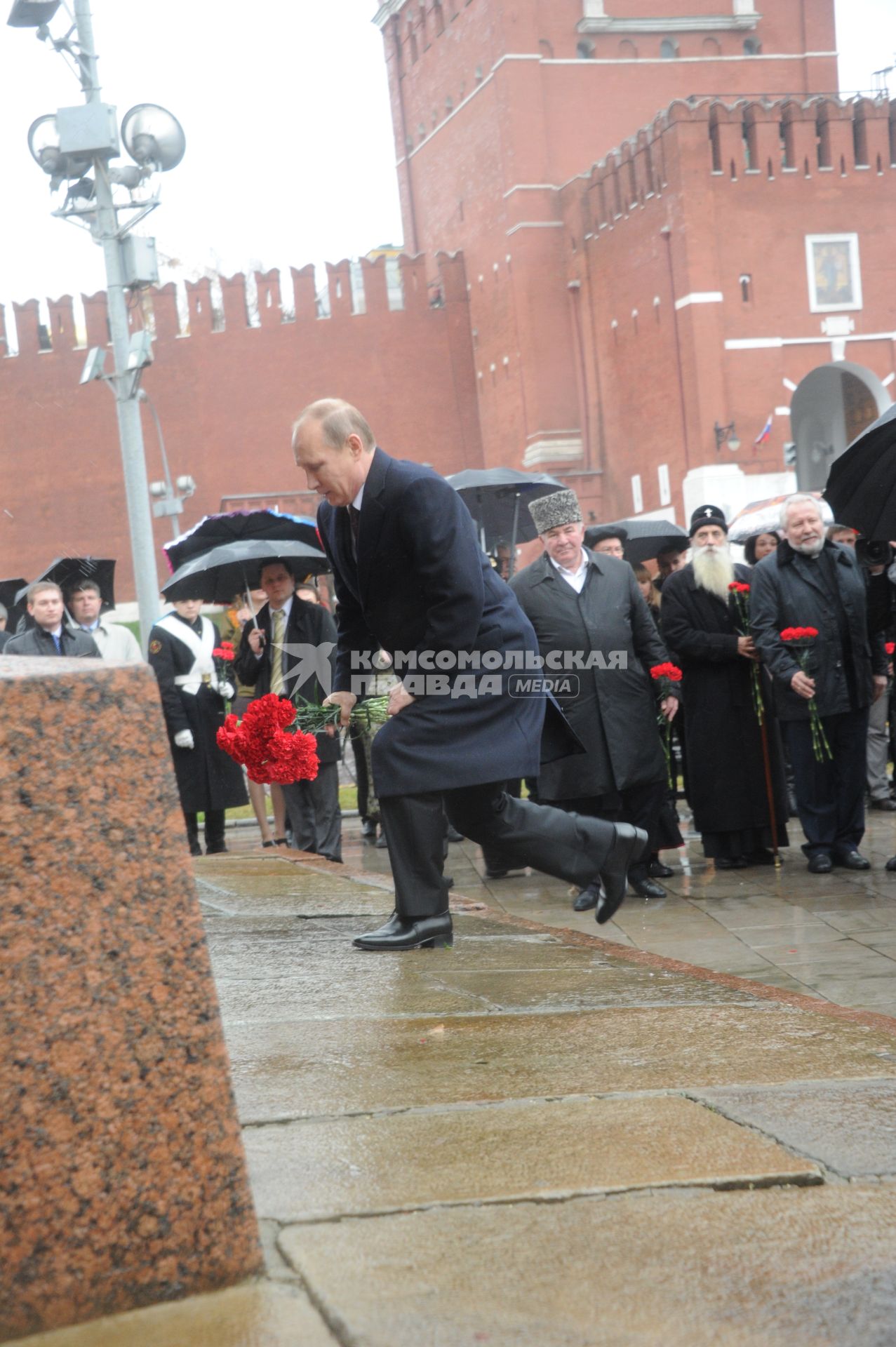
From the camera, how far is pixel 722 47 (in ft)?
145

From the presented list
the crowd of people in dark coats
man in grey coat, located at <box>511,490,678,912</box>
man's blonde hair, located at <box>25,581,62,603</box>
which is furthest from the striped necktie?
man in grey coat, located at <box>511,490,678,912</box>

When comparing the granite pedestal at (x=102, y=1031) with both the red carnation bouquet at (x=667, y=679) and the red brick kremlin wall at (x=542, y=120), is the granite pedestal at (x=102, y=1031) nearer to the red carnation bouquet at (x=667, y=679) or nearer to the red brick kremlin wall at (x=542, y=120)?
the red carnation bouquet at (x=667, y=679)

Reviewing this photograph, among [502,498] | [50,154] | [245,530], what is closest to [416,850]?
[245,530]

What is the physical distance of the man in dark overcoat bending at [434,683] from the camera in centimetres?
402

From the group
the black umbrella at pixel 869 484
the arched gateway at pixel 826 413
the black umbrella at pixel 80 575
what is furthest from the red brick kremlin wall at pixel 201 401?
the black umbrella at pixel 869 484

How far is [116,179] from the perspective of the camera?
1183 centimetres

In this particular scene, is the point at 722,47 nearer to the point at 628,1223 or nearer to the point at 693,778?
the point at 693,778

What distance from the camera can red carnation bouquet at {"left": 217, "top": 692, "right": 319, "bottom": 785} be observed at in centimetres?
596

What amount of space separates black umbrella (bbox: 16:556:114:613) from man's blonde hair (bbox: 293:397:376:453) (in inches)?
224

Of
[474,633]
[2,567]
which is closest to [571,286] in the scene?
[2,567]

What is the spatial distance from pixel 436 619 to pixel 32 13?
9.42 m

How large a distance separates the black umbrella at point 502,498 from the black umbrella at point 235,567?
2.39 m

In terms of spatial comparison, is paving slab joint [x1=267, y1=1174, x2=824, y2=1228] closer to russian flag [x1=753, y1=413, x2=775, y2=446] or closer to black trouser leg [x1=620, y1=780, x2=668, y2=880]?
black trouser leg [x1=620, y1=780, x2=668, y2=880]

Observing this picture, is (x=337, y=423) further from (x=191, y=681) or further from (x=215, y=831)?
(x=215, y=831)
